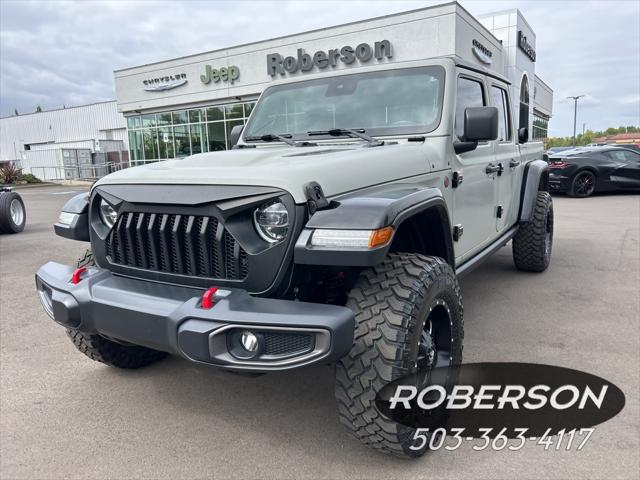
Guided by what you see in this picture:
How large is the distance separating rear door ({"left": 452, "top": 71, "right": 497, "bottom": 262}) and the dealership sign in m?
22.7

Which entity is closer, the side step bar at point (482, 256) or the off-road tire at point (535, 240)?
the side step bar at point (482, 256)

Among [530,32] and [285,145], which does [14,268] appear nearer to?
[285,145]

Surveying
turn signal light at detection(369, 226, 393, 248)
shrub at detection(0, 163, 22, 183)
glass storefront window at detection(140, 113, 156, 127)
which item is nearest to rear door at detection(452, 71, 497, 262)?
turn signal light at detection(369, 226, 393, 248)

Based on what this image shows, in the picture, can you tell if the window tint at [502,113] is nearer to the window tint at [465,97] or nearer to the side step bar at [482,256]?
the window tint at [465,97]

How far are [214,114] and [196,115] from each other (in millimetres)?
1362

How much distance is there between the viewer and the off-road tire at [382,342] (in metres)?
2.00

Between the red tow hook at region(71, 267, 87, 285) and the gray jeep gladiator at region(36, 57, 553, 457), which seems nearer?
the gray jeep gladiator at region(36, 57, 553, 457)

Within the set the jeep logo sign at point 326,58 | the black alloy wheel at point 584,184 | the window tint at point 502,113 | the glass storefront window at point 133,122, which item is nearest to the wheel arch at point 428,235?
the window tint at point 502,113

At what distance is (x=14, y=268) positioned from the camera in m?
6.38

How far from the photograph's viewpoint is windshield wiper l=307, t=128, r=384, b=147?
2.96 meters

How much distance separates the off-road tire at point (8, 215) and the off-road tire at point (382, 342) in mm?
9032

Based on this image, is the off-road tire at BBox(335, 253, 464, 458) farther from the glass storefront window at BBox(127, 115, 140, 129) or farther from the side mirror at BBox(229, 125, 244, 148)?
the glass storefront window at BBox(127, 115, 140, 129)

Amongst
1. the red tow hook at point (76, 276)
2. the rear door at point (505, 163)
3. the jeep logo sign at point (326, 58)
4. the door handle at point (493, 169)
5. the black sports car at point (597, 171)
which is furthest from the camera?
the jeep logo sign at point (326, 58)

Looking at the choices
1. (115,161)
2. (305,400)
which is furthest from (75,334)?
(115,161)
